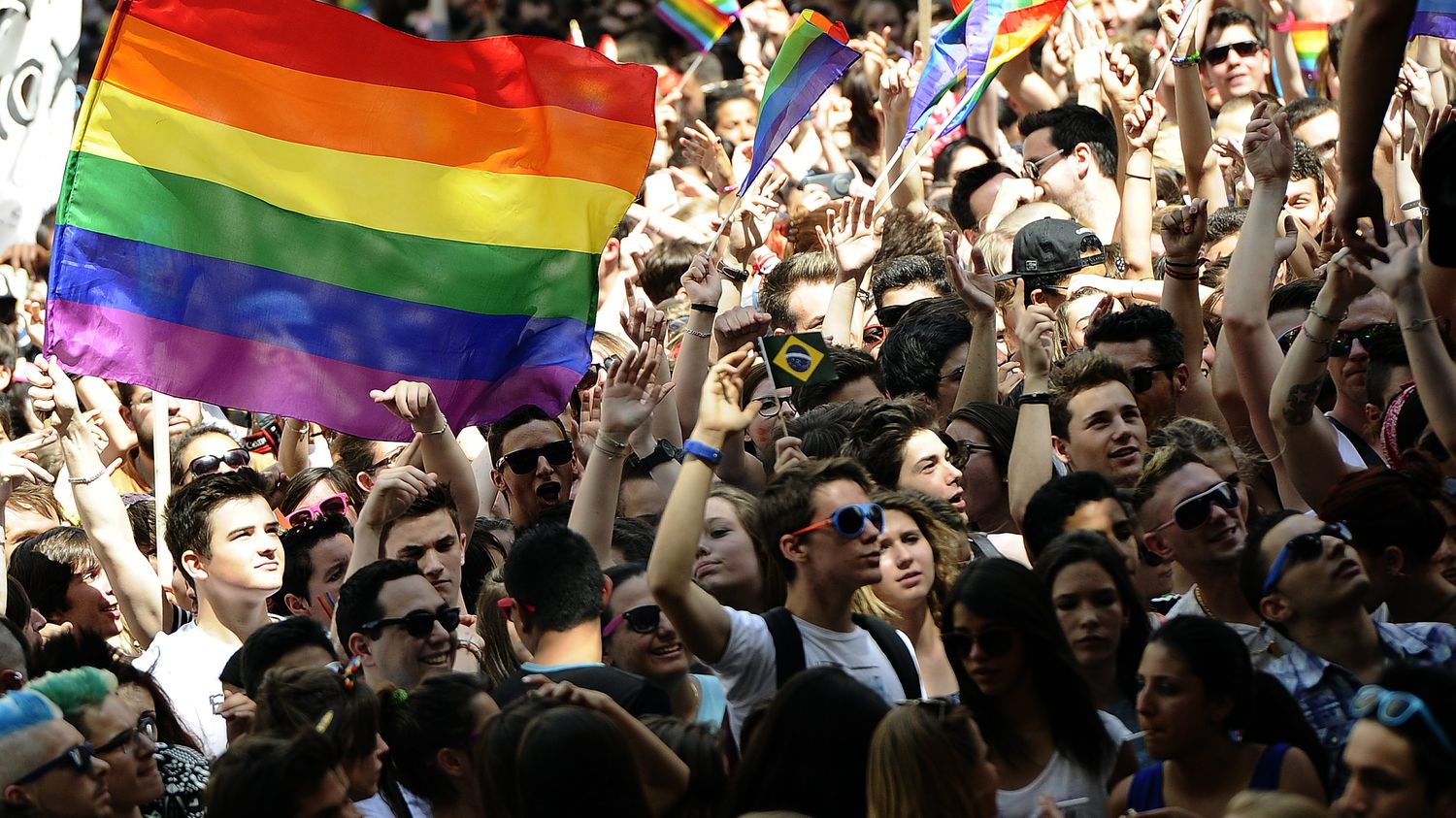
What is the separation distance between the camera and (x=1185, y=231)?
20.3ft

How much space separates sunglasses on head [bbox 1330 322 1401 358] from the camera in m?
5.72

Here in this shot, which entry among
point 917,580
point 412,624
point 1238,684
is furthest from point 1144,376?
point 412,624

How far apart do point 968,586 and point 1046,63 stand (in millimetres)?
7382

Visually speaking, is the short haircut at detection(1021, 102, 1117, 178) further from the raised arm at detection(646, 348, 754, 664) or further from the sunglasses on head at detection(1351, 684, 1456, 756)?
the sunglasses on head at detection(1351, 684, 1456, 756)

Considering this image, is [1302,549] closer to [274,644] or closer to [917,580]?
[917,580]

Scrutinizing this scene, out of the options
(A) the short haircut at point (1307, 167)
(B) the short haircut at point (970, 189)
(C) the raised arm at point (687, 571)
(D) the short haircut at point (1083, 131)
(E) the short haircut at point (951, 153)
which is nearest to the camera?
(C) the raised arm at point (687, 571)

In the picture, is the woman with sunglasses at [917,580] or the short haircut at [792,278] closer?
the woman with sunglasses at [917,580]

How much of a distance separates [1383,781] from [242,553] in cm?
407

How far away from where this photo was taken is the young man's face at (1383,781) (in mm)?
3336

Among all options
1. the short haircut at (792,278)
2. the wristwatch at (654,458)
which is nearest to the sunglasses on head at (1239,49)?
the short haircut at (792,278)

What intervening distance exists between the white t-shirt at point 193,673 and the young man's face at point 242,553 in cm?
19

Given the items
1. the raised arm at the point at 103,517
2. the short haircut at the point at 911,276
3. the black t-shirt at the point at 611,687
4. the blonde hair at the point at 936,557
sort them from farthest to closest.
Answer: the short haircut at the point at 911,276
the raised arm at the point at 103,517
the blonde hair at the point at 936,557
the black t-shirt at the point at 611,687

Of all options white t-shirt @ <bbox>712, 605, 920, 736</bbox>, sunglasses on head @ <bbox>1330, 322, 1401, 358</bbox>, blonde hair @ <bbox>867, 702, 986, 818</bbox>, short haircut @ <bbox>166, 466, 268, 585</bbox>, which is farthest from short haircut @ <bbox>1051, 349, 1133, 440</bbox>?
short haircut @ <bbox>166, 466, 268, 585</bbox>

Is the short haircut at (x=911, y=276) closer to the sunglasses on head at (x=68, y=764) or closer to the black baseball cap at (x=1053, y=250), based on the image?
the black baseball cap at (x=1053, y=250)
